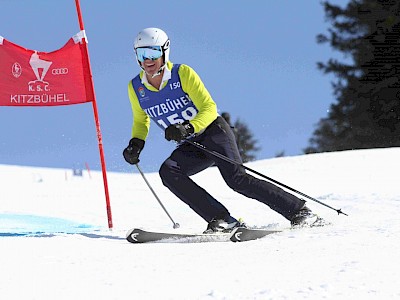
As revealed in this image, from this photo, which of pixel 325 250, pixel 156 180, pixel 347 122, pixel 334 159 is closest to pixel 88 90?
pixel 325 250

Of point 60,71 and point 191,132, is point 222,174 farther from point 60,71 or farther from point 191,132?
point 60,71

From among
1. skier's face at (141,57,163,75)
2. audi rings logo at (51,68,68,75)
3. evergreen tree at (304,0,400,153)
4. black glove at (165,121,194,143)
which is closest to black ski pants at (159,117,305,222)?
black glove at (165,121,194,143)

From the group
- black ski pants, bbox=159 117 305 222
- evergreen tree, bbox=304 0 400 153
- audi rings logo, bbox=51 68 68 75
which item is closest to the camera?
black ski pants, bbox=159 117 305 222

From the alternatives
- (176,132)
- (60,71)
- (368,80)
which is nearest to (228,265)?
(176,132)

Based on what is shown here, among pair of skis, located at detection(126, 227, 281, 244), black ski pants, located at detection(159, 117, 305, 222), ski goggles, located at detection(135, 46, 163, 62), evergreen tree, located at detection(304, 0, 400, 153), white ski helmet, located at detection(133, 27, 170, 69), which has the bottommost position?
pair of skis, located at detection(126, 227, 281, 244)

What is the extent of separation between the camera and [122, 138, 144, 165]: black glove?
5.05 meters

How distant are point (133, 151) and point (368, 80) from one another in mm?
16549

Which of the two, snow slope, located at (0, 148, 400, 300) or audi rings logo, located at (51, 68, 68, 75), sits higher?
audi rings logo, located at (51, 68, 68, 75)

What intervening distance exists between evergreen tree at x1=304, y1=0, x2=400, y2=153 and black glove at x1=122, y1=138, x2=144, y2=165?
1552cm

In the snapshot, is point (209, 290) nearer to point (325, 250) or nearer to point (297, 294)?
point (297, 294)

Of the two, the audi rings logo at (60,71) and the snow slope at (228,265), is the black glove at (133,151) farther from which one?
the audi rings logo at (60,71)

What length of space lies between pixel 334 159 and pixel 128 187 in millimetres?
3681

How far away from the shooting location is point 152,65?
4.73 meters

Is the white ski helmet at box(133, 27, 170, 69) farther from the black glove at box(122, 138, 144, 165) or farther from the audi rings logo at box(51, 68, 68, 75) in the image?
the audi rings logo at box(51, 68, 68, 75)
